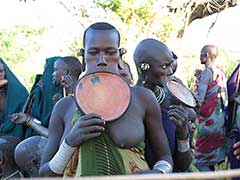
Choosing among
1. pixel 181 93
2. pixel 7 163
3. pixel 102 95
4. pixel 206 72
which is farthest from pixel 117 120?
pixel 206 72

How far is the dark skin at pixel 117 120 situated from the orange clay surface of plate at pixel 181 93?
0.25 metres

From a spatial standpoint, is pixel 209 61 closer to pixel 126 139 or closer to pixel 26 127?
pixel 26 127

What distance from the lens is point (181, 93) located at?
276 centimetres

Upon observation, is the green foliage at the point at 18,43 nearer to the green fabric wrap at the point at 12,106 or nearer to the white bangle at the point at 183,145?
the green fabric wrap at the point at 12,106

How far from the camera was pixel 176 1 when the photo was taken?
9.73 m

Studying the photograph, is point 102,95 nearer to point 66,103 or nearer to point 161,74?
point 66,103

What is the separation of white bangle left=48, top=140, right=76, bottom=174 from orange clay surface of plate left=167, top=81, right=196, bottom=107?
0.60 metres

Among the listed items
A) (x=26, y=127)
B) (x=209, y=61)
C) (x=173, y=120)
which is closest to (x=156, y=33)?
(x=209, y=61)

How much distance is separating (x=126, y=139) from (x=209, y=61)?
4106 millimetres

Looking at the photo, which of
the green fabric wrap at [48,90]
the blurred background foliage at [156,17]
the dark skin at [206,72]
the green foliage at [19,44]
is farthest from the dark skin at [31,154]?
the green foliage at [19,44]

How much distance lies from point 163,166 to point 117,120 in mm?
269

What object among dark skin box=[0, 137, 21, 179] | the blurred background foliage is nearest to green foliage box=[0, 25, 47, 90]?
the blurred background foliage

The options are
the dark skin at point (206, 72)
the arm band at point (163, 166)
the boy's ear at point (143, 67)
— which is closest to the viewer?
the arm band at point (163, 166)

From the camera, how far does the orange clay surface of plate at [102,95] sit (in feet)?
7.32
